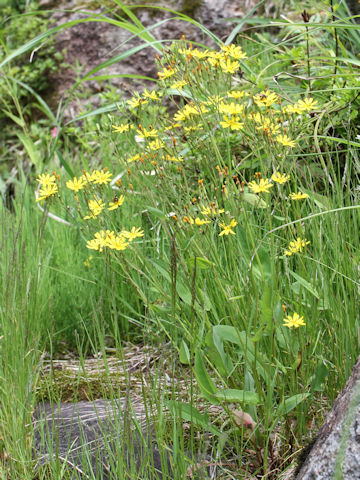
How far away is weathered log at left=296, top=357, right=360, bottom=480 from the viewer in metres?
0.87

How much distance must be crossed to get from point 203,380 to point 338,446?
0.35 metres

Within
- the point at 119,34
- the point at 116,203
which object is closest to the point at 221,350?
the point at 116,203

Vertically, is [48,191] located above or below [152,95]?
below

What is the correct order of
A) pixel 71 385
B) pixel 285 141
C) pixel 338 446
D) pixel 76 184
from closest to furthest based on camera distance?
pixel 338 446, pixel 285 141, pixel 76 184, pixel 71 385

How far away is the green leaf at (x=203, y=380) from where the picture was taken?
1145mm

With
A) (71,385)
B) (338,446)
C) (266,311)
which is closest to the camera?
(338,446)

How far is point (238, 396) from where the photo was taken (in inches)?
44.6

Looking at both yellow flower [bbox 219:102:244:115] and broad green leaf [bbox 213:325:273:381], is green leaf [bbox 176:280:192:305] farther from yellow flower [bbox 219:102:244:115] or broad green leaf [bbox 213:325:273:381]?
yellow flower [bbox 219:102:244:115]

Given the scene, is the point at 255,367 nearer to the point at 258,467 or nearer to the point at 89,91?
the point at 258,467

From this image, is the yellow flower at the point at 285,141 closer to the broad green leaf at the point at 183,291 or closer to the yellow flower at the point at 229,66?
the yellow flower at the point at 229,66

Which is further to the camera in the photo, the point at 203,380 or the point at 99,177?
the point at 99,177

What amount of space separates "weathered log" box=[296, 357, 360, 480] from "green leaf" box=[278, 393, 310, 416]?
12cm

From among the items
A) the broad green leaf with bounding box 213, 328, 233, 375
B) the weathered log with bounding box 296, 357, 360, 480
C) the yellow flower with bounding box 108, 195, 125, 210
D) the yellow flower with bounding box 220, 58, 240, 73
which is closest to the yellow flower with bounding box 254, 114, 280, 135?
the yellow flower with bounding box 220, 58, 240, 73

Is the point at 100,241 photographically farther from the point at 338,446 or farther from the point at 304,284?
the point at 338,446
